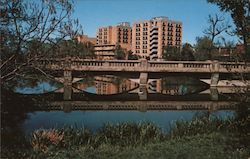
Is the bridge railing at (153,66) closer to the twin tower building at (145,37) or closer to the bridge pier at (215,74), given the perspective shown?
the bridge pier at (215,74)

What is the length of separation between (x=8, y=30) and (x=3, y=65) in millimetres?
631

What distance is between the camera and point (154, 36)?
99.9m

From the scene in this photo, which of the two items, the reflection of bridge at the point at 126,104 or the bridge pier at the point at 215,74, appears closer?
the reflection of bridge at the point at 126,104

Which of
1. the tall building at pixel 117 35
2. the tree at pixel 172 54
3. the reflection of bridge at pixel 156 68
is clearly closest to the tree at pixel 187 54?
the tree at pixel 172 54

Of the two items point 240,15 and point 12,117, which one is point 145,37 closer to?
point 12,117

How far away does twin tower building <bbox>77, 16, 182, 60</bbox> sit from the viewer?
99.1 m

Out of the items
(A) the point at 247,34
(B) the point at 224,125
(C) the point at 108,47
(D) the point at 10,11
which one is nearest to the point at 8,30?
(D) the point at 10,11

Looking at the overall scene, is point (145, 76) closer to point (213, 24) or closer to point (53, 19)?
point (213, 24)

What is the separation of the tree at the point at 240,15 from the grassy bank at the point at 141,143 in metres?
1.92

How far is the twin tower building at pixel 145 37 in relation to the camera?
9912cm

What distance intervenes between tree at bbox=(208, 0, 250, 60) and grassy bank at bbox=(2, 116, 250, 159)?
1917 millimetres

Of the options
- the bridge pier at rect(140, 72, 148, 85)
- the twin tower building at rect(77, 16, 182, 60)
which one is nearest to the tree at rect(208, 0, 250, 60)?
the bridge pier at rect(140, 72, 148, 85)

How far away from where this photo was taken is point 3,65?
580cm

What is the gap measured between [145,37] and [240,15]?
98404 mm
